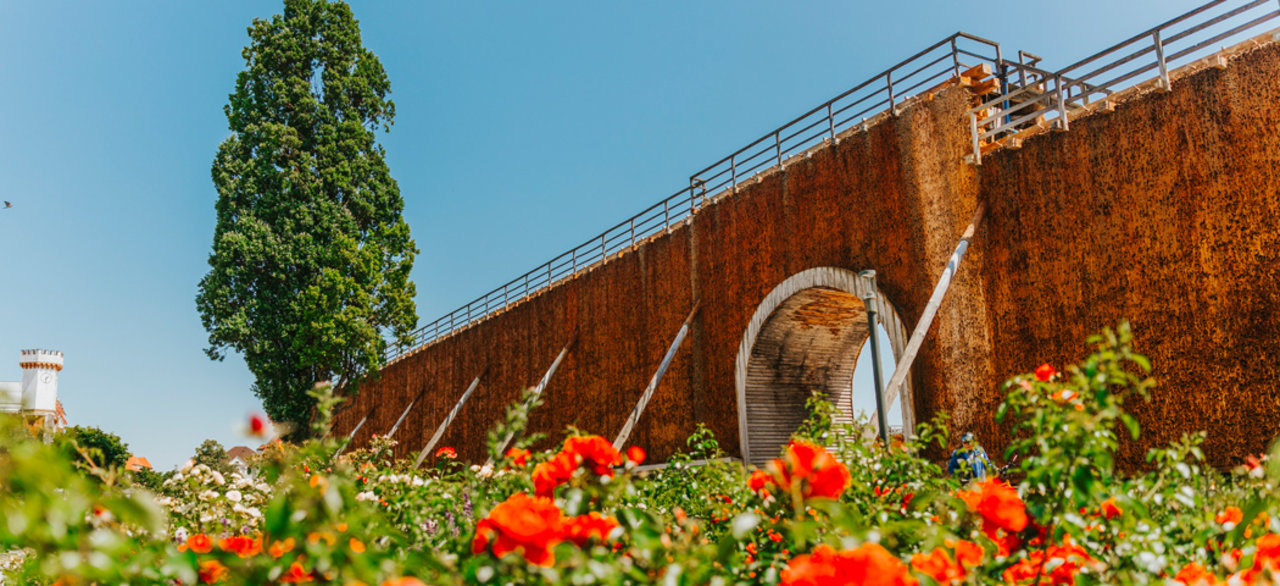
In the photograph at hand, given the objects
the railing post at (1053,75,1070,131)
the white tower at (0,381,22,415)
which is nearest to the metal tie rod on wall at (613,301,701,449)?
the railing post at (1053,75,1070,131)

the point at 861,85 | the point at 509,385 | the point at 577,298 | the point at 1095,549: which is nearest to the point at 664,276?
the point at 577,298

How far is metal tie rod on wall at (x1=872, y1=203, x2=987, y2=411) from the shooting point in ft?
30.9

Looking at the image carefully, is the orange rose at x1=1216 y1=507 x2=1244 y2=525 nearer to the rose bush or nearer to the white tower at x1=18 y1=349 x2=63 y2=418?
the rose bush

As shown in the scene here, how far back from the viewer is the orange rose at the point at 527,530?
155cm

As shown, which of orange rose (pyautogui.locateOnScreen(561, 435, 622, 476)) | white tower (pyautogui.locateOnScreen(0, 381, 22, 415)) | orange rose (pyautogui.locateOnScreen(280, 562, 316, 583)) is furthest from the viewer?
orange rose (pyautogui.locateOnScreen(561, 435, 622, 476))

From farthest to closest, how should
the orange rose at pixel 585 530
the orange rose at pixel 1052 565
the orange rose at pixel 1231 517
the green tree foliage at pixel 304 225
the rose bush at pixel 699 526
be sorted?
the green tree foliage at pixel 304 225
the orange rose at pixel 1231 517
the orange rose at pixel 1052 565
the orange rose at pixel 585 530
the rose bush at pixel 699 526

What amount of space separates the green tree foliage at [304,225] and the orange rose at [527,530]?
17398 mm

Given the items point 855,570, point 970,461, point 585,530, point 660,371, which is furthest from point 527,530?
point 660,371

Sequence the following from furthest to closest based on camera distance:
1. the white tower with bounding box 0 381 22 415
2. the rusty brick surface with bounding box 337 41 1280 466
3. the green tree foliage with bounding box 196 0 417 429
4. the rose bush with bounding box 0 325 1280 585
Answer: the green tree foliage with bounding box 196 0 417 429, the rusty brick surface with bounding box 337 41 1280 466, the rose bush with bounding box 0 325 1280 585, the white tower with bounding box 0 381 22 415

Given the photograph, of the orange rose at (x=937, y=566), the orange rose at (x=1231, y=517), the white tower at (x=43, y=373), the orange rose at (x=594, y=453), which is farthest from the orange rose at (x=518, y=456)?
the white tower at (x=43, y=373)

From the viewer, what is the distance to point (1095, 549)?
224 cm

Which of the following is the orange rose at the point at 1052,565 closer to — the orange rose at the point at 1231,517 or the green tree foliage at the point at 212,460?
the orange rose at the point at 1231,517

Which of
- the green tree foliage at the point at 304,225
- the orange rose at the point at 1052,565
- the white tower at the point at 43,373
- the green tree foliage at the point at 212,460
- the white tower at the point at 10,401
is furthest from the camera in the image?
the white tower at the point at 43,373

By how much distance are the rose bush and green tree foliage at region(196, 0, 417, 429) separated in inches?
642
